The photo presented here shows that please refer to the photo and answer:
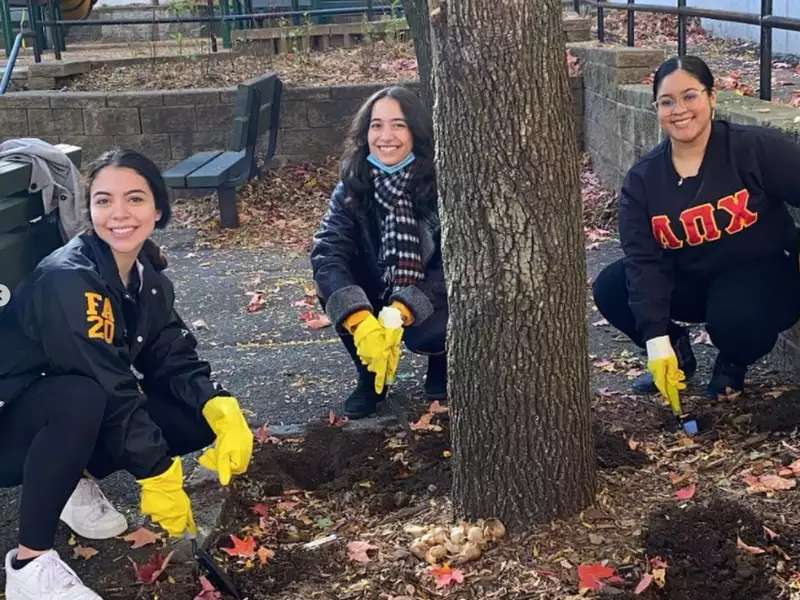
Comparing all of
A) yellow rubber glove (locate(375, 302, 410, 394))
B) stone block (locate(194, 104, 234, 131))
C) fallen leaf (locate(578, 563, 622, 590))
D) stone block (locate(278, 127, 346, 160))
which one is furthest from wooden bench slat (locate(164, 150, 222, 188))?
fallen leaf (locate(578, 563, 622, 590))

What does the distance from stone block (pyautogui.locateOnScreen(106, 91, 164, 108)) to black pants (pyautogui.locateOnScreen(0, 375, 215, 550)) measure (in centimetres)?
574

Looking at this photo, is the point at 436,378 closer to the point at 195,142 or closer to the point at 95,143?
the point at 195,142

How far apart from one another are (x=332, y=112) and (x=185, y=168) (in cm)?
138

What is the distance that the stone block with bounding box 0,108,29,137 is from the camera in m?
8.52

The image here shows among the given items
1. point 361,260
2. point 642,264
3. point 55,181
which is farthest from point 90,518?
point 642,264

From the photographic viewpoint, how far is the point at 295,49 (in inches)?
413

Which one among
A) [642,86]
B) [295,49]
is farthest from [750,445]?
[295,49]

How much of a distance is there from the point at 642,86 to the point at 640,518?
411cm

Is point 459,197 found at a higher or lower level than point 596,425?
higher

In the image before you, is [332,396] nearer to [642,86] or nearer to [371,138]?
[371,138]

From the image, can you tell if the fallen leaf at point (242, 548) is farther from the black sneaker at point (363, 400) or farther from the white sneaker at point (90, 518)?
the black sneaker at point (363, 400)

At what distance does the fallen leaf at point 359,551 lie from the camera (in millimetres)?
2936

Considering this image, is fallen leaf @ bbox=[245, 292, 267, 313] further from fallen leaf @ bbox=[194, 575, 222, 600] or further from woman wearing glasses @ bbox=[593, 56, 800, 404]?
fallen leaf @ bbox=[194, 575, 222, 600]

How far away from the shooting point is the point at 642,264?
3.76m
